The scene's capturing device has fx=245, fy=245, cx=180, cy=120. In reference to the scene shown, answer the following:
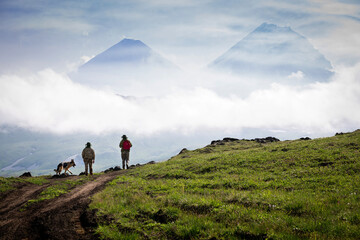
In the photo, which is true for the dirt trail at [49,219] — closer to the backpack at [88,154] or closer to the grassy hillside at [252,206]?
the grassy hillside at [252,206]

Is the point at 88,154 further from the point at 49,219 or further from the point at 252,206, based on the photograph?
the point at 252,206

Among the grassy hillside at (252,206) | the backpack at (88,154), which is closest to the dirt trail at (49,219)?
the grassy hillside at (252,206)

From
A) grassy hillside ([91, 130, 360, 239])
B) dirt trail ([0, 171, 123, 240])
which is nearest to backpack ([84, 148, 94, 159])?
grassy hillside ([91, 130, 360, 239])

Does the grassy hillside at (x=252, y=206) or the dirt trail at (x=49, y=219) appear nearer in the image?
the grassy hillside at (x=252, y=206)

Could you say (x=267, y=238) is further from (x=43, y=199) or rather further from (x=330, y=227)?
(x=43, y=199)

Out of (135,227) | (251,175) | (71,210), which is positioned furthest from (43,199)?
(251,175)

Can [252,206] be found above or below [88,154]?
below

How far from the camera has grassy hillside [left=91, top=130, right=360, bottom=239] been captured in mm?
10500

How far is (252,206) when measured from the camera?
13.9m

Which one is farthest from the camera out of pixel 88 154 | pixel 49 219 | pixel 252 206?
pixel 88 154

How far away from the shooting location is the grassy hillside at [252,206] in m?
10.5

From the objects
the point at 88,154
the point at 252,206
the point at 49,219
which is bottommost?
the point at 252,206

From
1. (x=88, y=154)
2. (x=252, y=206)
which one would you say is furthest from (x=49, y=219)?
(x=88, y=154)

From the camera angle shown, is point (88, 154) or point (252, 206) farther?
point (88, 154)
